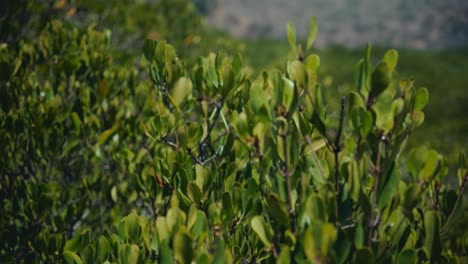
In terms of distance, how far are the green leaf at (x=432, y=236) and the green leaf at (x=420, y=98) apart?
0.98 ft

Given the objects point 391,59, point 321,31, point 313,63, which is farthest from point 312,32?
point 321,31

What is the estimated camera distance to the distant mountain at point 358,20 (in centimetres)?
3083

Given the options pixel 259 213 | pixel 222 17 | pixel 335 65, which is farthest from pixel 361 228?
pixel 222 17

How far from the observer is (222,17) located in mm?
31750

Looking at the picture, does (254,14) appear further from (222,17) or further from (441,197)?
(441,197)

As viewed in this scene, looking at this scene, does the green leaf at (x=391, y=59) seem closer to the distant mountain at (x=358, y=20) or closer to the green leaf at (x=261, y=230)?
the green leaf at (x=261, y=230)

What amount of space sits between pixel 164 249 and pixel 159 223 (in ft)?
0.24

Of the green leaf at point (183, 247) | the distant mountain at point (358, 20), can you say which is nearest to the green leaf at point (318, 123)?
the green leaf at point (183, 247)

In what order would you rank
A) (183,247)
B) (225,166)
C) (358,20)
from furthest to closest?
1. (358,20)
2. (225,166)
3. (183,247)

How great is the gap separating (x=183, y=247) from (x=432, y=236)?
25.1 inches

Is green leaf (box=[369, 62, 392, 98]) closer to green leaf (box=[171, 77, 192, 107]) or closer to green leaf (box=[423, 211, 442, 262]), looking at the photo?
green leaf (box=[423, 211, 442, 262])

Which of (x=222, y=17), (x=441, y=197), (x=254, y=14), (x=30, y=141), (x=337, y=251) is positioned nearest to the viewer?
(x=337, y=251)

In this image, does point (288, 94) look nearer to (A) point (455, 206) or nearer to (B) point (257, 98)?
(B) point (257, 98)

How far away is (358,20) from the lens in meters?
33.3
